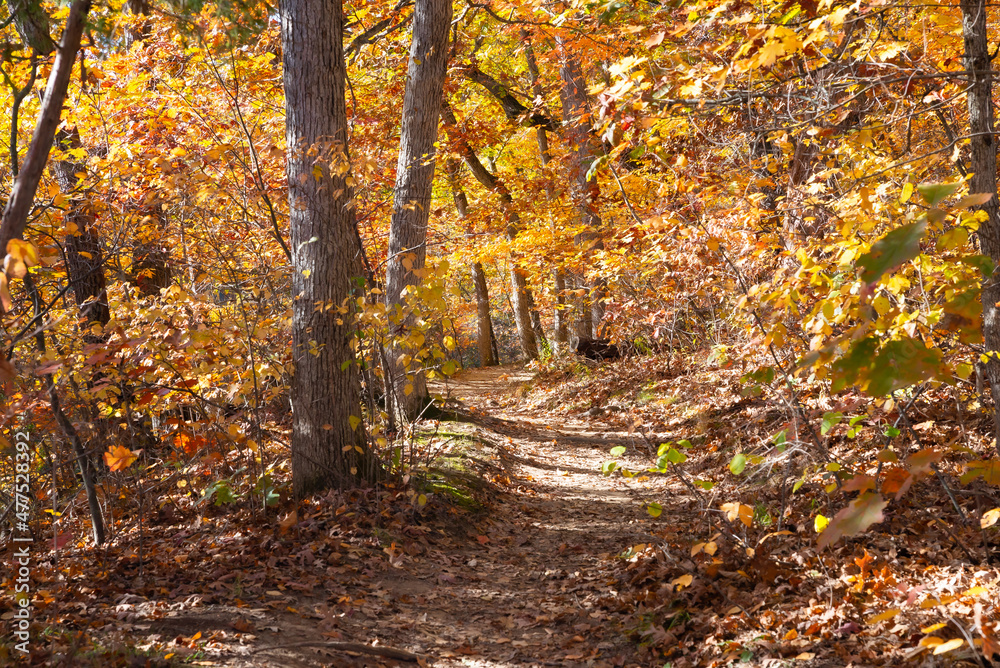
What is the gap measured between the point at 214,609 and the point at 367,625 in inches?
38.0

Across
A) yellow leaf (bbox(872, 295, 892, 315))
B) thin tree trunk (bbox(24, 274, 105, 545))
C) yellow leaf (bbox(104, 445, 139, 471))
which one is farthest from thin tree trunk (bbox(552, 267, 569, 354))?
yellow leaf (bbox(872, 295, 892, 315))

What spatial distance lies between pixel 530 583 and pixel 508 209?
11.0 metres

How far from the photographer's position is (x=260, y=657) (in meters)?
3.56

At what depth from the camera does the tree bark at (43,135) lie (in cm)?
248

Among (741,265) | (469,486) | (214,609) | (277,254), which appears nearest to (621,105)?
(741,265)

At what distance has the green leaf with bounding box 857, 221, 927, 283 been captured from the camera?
1.78 metres

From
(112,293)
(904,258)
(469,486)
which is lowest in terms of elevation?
(469,486)

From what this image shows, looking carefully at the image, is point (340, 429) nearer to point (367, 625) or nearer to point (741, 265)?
point (367, 625)

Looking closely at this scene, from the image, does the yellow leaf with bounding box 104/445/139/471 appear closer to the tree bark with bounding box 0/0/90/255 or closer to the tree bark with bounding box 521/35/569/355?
the tree bark with bounding box 0/0/90/255

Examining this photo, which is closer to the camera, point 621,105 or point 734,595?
point 621,105

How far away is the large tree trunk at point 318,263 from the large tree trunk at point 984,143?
15.1 ft

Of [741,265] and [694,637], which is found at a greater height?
[741,265]

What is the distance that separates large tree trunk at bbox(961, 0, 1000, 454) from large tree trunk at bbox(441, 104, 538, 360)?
10.3 m

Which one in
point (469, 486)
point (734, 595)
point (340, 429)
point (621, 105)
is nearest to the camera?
point (621, 105)
